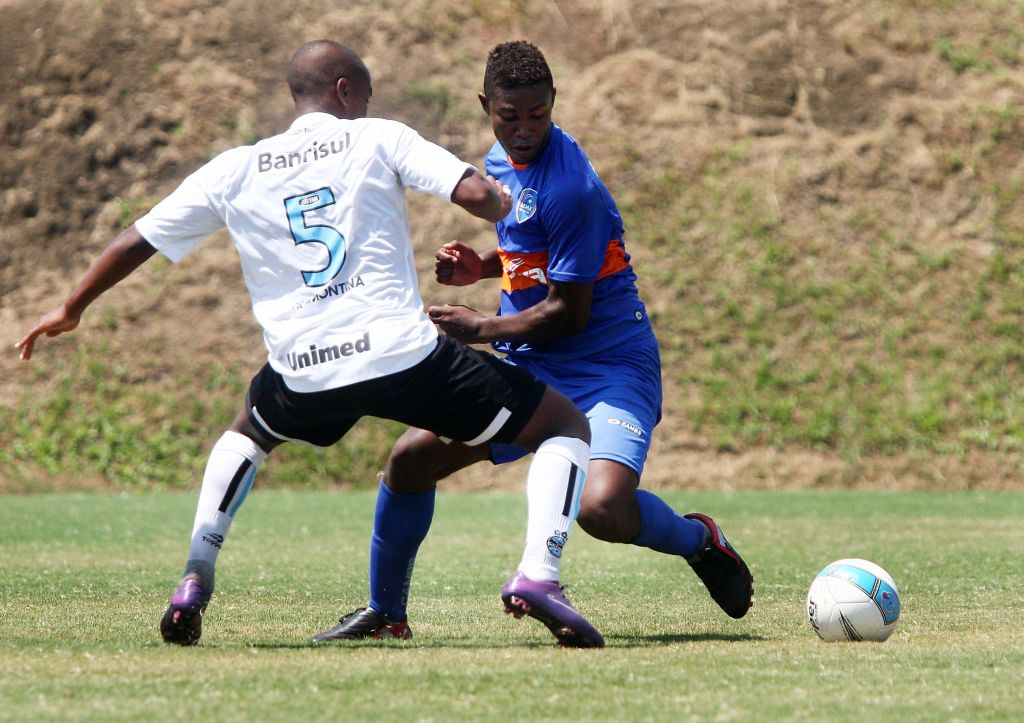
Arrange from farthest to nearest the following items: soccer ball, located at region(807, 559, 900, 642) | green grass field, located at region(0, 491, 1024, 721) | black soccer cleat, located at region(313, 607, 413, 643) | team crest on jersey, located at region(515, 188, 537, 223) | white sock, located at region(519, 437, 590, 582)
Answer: team crest on jersey, located at region(515, 188, 537, 223) < black soccer cleat, located at region(313, 607, 413, 643) < soccer ball, located at region(807, 559, 900, 642) < white sock, located at region(519, 437, 590, 582) < green grass field, located at region(0, 491, 1024, 721)

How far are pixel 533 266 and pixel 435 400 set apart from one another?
1.38 meters

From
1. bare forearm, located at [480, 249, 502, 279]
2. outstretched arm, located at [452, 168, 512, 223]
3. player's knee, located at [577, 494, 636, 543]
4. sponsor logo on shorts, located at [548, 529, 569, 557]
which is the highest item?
outstretched arm, located at [452, 168, 512, 223]

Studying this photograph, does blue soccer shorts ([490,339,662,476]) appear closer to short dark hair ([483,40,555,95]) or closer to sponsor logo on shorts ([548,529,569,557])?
sponsor logo on shorts ([548,529,569,557])

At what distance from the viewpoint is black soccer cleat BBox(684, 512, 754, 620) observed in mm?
5602

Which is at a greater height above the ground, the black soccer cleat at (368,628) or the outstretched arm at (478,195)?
the outstretched arm at (478,195)

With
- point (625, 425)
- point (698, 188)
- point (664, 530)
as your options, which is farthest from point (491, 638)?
point (698, 188)

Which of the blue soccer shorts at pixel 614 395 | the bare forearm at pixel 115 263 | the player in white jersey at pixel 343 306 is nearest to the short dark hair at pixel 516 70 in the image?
the player in white jersey at pixel 343 306

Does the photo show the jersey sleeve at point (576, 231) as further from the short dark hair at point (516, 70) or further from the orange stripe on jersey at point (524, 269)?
the short dark hair at point (516, 70)

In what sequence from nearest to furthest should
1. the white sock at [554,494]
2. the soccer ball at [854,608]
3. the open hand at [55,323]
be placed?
the white sock at [554,494]
the open hand at [55,323]
the soccer ball at [854,608]

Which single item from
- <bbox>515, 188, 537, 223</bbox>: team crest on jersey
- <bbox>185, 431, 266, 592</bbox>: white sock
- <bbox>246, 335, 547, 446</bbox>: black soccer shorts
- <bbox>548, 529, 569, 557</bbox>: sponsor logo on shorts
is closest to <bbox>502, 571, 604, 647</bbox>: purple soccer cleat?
<bbox>548, 529, 569, 557</bbox>: sponsor logo on shorts

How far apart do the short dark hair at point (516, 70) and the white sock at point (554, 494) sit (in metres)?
1.56

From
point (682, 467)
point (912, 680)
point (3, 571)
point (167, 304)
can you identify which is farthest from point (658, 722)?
point (167, 304)

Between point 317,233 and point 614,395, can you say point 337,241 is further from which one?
point 614,395

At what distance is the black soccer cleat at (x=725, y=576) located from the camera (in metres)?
5.60
